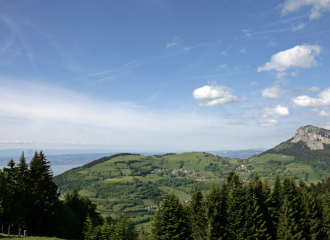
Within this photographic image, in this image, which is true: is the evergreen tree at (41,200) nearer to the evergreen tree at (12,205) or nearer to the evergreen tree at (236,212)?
the evergreen tree at (12,205)

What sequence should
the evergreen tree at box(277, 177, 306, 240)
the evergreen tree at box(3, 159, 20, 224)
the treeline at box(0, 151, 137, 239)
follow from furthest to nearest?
the treeline at box(0, 151, 137, 239)
the evergreen tree at box(3, 159, 20, 224)
the evergreen tree at box(277, 177, 306, 240)

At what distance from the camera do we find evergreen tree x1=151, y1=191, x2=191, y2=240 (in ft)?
101

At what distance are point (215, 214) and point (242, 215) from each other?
16.4 feet

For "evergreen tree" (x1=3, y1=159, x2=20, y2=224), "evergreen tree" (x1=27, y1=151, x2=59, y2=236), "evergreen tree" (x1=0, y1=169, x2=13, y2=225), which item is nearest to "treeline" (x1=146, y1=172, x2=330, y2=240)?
"evergreen tree" (x1=27, y1=151, x2=59, y2=236)

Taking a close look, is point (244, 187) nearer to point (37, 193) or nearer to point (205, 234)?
point (205, 234)

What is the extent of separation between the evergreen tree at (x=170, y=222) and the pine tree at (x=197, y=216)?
3.27 feet

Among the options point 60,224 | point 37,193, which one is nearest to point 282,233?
point 60,224

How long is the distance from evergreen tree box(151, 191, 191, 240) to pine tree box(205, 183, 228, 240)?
11.5ft

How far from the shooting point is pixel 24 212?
37219 millimetres

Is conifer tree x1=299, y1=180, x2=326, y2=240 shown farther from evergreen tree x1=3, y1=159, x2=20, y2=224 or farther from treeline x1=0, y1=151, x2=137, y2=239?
evergreen tree x1=3, y1=159, x2=20, y2=224

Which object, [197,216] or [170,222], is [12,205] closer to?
[170,222]

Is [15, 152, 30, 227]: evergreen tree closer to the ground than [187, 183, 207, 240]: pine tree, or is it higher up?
higher up

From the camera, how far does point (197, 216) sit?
32781 mm

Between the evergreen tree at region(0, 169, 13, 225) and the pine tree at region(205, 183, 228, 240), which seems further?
the evergreen tree at region(0, 169, 13, 225)
